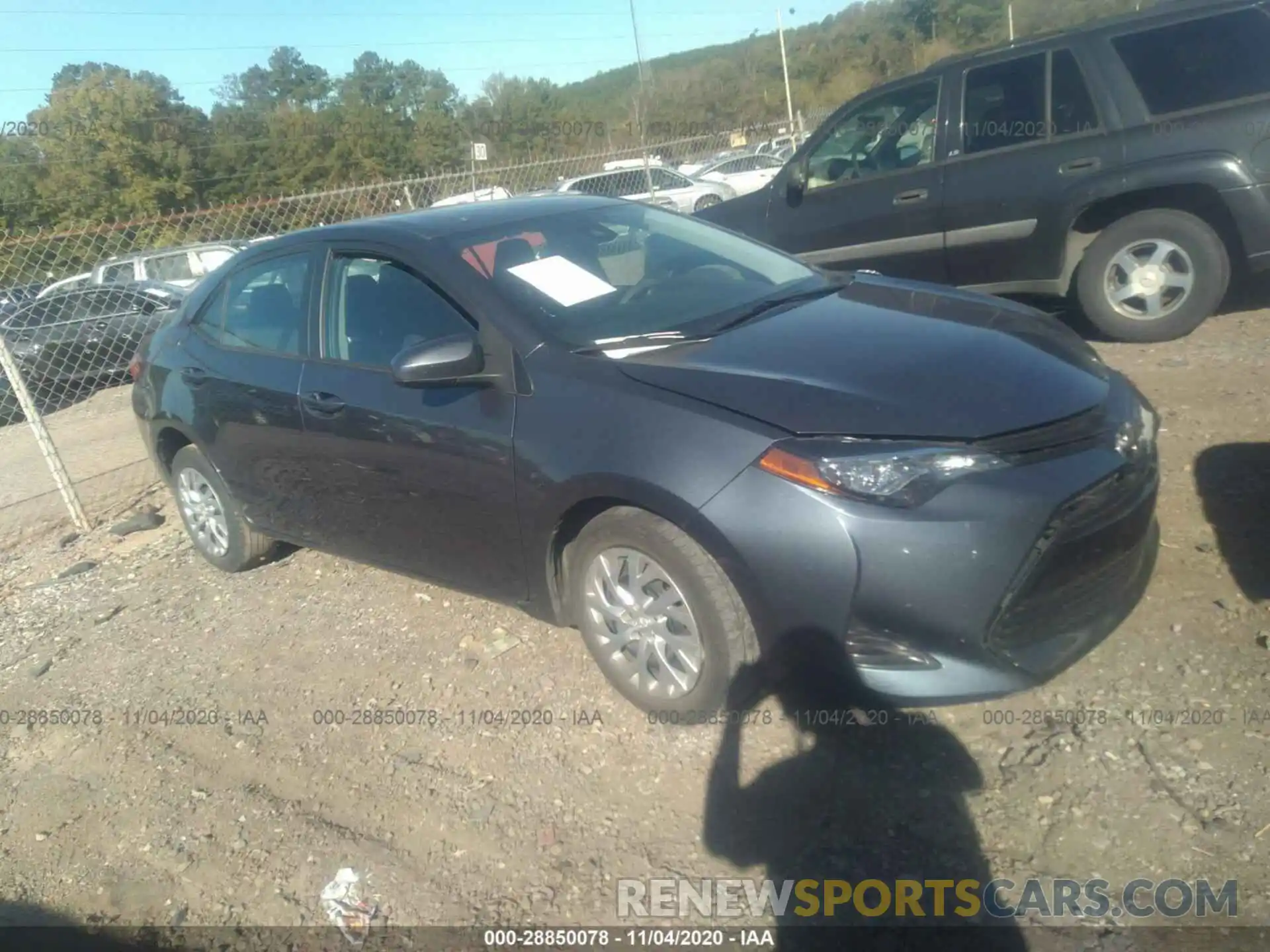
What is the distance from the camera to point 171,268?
1655 cm

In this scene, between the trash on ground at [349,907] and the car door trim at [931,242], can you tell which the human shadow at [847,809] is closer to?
the trash on ground at [349,907]

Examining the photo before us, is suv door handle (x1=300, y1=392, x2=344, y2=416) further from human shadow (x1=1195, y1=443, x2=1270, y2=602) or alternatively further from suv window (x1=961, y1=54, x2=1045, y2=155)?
suv window (x1=961, y1=54, x2=1045, y2=155)

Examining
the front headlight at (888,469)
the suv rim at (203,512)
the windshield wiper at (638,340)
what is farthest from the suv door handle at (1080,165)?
the suv rim at (203,512)

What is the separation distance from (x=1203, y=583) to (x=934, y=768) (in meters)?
1.37

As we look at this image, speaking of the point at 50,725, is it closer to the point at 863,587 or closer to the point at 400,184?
the point at 863,587

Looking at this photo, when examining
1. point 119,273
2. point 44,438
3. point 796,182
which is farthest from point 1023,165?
point 119,273

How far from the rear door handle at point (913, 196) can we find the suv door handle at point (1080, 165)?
842mm

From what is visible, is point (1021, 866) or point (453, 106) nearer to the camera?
point (1021, 866)

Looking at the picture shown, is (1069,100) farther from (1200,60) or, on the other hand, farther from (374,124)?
(374,124)

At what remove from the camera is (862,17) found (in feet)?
163

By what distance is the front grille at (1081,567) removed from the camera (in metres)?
2.81

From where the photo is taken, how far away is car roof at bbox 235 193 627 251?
4055mm

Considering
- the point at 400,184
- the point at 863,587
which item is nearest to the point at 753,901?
the point at 863,587

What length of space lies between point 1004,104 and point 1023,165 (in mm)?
481
